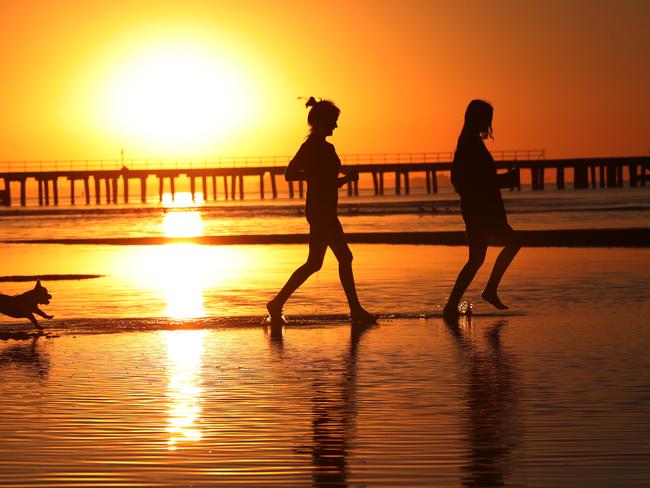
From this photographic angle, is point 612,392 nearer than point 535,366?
Yes

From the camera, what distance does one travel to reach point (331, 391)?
7.35m

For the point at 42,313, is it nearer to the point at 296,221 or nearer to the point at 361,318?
the point at 361,318

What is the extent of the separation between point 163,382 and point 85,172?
13533 cm

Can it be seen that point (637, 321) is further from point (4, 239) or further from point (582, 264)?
point (4, 239)

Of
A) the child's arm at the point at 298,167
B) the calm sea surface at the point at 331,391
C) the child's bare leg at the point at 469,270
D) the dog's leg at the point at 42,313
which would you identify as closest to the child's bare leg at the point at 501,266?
the calm sea surface at the point at 331,391

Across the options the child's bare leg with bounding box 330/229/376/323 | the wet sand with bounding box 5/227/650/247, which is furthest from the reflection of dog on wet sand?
the wet sand with bounding box 5/227/650/247

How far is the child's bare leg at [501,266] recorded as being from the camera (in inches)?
452

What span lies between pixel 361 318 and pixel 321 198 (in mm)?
1039

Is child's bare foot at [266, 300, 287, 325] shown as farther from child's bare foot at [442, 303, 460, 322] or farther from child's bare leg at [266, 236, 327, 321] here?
child's bare foot at [442, 303, 460, 322]

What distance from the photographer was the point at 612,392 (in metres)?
7.06

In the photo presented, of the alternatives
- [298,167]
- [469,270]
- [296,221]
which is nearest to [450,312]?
[469,270]

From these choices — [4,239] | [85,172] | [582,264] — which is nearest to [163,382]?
[582,264]

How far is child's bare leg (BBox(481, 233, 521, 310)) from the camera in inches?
452

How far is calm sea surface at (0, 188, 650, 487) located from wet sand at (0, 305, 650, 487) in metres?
0.02
